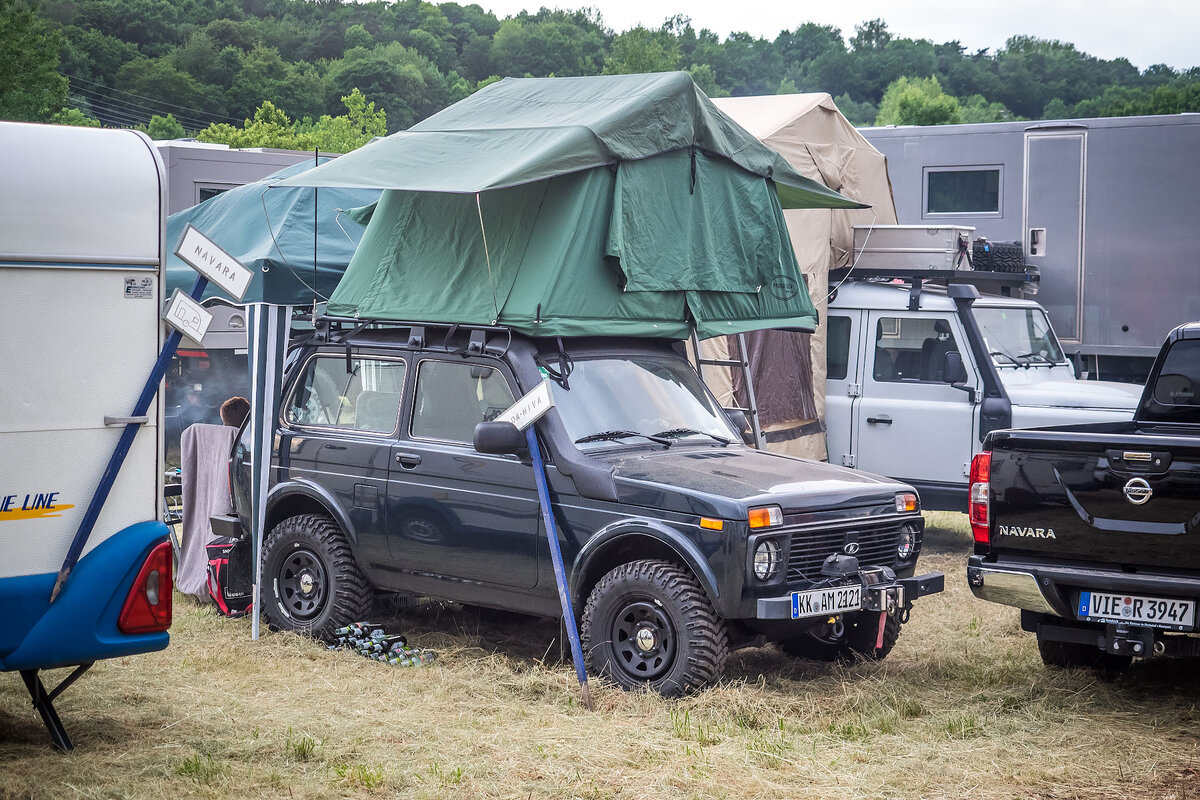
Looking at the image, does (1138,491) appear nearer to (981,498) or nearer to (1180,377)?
(981,498)

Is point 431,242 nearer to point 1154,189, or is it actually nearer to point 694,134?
point 694,134

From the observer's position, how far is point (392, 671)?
675 cm

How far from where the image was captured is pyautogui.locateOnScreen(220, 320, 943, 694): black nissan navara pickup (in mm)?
6016

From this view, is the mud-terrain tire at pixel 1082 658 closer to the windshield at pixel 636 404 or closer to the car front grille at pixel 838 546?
the car front grille at pixel 838 546

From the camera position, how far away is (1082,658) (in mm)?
6645

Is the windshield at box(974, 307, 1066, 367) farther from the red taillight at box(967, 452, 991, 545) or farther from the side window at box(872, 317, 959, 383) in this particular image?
the red taillight at box(967, 452, 991, 545)

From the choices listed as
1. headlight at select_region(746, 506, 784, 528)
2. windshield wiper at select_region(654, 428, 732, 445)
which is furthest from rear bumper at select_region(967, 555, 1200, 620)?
windshield wiper at select_region(654, 428, 732, 445)

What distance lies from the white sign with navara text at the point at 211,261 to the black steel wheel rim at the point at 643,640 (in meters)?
2.47

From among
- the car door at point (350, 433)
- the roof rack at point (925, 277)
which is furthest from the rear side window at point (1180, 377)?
the car door at point (350, 433)

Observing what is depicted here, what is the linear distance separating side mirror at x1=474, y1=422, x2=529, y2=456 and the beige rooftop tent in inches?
155

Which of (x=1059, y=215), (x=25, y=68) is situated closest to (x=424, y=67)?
(x=25, y=68)

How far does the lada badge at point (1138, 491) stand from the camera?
5637 millimetres

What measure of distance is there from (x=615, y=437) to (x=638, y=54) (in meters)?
85.6

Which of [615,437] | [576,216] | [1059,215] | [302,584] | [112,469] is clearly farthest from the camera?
[1059,215]
